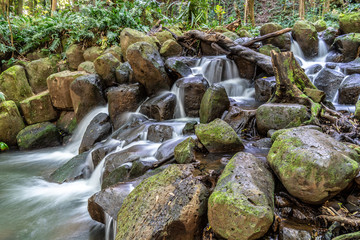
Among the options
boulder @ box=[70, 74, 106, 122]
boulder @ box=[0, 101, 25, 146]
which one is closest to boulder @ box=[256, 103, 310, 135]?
boulder @ box=[70, 74, 106, 122]

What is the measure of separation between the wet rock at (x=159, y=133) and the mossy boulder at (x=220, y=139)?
1722 mm

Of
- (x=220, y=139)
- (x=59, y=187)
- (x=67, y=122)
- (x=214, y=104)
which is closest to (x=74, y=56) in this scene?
(x=67, y=122)

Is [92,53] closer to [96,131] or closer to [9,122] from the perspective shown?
[9,122]

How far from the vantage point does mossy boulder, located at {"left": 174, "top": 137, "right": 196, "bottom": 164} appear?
3525mm

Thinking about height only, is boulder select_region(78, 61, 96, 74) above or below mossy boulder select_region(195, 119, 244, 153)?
above

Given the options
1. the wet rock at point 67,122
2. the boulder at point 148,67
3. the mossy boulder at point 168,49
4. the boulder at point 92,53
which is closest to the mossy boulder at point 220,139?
the boulder at point 148,67

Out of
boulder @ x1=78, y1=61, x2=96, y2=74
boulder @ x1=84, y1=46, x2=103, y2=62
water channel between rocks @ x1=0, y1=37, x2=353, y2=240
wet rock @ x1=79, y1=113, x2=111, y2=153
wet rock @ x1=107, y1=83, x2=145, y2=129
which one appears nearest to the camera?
water channel between rocks @ x1=0, y1=37, x2=353, y2=240

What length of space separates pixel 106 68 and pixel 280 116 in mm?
5976

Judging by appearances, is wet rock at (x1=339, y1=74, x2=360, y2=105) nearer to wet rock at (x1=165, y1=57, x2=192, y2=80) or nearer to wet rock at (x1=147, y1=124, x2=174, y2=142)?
wet rock at (x1=165, y1=57, x2=192, y2=80)

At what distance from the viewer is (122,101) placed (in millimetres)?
7230

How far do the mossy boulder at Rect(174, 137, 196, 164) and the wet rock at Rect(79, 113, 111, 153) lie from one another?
3861mm

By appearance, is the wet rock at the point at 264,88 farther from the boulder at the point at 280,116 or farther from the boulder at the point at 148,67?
the boulder at the point at 148,67

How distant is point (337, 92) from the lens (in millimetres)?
6293

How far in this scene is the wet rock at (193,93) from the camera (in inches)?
260
